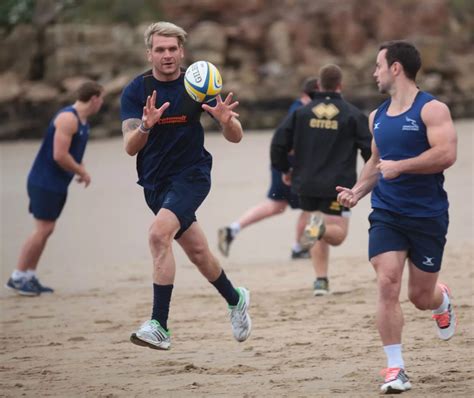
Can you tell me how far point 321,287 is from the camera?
34.0ft

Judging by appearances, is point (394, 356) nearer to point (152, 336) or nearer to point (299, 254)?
point (152, 336)

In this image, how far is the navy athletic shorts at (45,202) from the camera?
11305 mm

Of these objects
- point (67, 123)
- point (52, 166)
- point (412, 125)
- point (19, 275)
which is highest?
point (67, 123)

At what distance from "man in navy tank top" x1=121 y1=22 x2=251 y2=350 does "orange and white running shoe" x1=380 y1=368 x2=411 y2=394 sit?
155 cm

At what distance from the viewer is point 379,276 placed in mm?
6465

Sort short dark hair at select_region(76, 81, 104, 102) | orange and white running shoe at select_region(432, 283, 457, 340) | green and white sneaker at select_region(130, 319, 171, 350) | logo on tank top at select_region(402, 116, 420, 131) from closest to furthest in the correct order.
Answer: logo on tank top at select_region(402, 116, 420, 131), green and white sneaker at select_region(130, 319, 171, 350), orange and white running shoe at select_region(432, 283, 457, 340), short dark hair at select_region(76, 81, 104, 102)

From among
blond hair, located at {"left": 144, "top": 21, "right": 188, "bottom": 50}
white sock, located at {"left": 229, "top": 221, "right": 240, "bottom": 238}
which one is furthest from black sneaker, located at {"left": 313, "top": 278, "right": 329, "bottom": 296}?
blond hair, located at {"left": 144, "top": 21, "right": 188, "bottom": 50}

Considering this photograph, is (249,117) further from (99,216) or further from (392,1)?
(99,216)

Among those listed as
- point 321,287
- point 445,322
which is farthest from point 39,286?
point 445,322

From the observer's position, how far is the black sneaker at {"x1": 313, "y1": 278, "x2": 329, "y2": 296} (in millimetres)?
10328

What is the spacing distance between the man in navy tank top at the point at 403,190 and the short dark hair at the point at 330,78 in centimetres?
386

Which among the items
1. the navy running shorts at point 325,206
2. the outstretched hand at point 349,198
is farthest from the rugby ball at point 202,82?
the navy running shorts at point 325,206

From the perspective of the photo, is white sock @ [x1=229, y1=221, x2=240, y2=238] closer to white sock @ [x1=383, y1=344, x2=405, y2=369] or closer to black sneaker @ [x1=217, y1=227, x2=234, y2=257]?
black sneaker @ [x1=217, y1=227, x2=234, y2=257]

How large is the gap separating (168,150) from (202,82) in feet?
1.84
